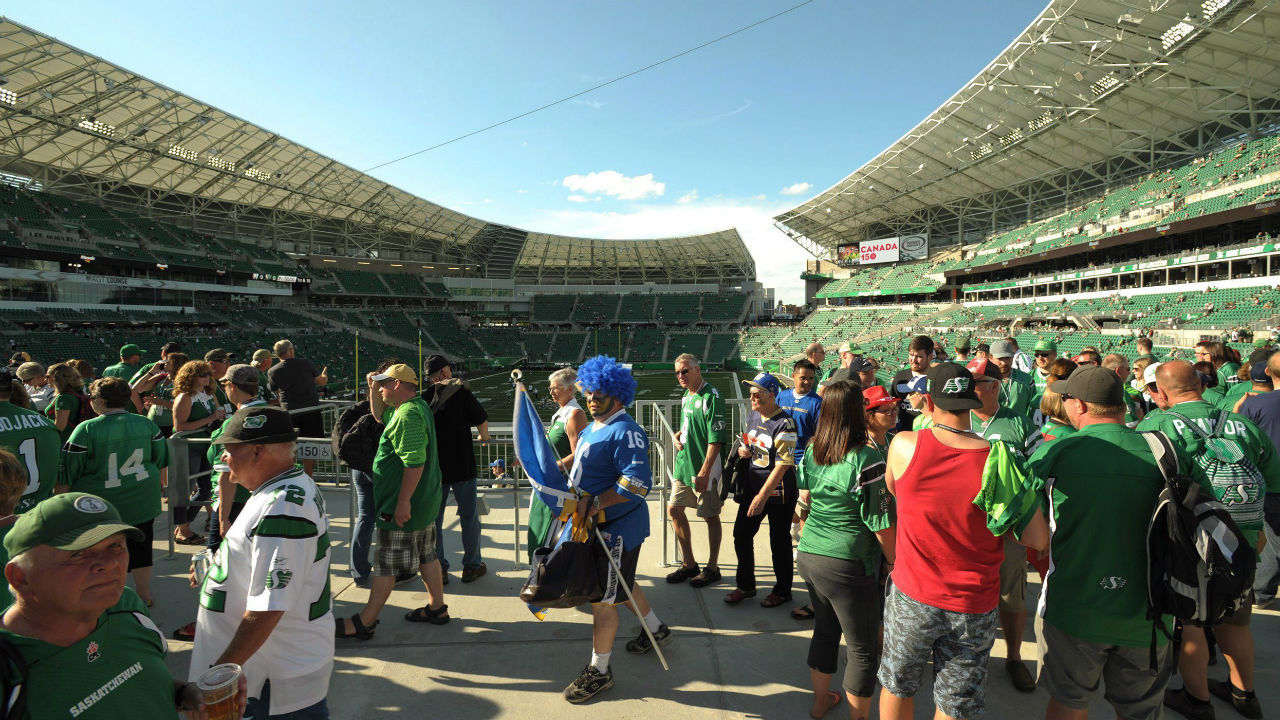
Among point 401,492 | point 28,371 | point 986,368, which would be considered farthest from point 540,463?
point 28,371

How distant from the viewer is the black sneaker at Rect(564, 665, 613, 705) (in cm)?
315

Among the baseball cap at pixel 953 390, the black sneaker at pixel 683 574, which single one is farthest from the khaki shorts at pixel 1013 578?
the black sneaker at pixel 683 574

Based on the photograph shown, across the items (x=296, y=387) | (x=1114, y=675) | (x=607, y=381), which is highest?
(x=607, y=381)

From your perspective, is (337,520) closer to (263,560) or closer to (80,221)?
(263,560)

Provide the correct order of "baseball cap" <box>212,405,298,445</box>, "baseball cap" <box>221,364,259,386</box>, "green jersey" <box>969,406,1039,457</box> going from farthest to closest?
"baseball cap" <box>221,364,259,386</box> → "green jersey" <box>969,406,1039,457</box> → "baseball cap" <box>212,405,298,445</box>

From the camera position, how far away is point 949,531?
2.30 m

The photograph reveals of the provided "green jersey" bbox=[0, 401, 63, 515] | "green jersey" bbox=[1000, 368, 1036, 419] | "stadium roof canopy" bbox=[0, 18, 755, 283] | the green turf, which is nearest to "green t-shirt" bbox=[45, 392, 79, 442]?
"green jersey" bbox=[0, 401, 63, 515]

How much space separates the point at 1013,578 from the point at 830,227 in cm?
6323

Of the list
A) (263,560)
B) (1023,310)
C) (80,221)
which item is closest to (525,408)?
(263,560)

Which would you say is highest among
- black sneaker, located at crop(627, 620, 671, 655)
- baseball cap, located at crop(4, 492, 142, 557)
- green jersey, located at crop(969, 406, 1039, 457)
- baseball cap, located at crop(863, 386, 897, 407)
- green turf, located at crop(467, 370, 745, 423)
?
baseball cap, located at crop(863, 386, 897, 407)

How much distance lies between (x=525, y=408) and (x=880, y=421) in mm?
2110

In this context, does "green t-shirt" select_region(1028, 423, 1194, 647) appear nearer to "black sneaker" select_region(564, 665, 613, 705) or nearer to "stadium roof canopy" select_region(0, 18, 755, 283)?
"black sneaker" select_region(564, 665, 613, 705)

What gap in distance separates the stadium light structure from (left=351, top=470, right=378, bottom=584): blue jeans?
38.3 meters

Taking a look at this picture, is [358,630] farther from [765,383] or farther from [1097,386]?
[1097,386]
